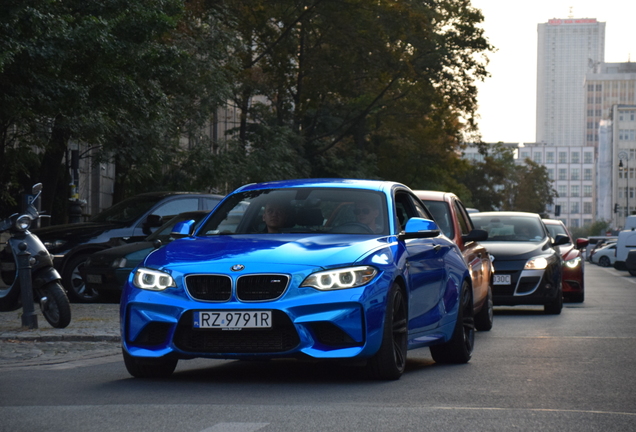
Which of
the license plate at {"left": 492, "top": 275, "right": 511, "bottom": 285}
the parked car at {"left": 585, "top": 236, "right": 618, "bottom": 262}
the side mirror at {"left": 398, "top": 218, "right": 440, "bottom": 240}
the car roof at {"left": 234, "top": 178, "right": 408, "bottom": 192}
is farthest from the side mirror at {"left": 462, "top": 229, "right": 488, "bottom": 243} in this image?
the parked car at {"left": 585, "top": 236, "right": 618, "bottom": 262}

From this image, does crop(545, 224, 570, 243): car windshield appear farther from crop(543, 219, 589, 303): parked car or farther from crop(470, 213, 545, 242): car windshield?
crop(470, 213, 545, 242): car windshield

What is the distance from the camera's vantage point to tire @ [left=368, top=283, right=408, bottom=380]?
7773mm

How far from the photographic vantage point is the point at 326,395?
7273mm

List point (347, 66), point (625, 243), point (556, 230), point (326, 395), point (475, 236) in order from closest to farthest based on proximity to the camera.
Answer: point (326, 395) → point (475, 236) → point (556, 230) → point (347, 66) → point (625, 243)

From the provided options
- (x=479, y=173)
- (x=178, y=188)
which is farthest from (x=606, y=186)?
(x=178, y=188)

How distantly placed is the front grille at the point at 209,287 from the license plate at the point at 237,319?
116 millimetres

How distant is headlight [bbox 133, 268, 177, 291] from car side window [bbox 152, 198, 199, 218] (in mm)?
11131

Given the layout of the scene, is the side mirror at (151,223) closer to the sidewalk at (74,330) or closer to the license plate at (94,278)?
the license plate at (94,278)

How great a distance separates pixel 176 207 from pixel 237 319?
1192 centimetres

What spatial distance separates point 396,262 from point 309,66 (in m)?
33.4

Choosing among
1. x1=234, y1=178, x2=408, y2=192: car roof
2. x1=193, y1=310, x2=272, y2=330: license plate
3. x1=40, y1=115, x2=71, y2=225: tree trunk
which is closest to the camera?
x1=193, y1=310, x2=272, y2=330: license plate

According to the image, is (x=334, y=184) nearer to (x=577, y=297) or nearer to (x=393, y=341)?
(x=393, y=341)

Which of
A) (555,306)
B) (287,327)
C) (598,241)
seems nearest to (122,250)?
(555,306)

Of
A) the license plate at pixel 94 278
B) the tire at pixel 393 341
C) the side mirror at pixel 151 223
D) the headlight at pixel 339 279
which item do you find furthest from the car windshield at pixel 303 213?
the side mirror at pixel 151 223
